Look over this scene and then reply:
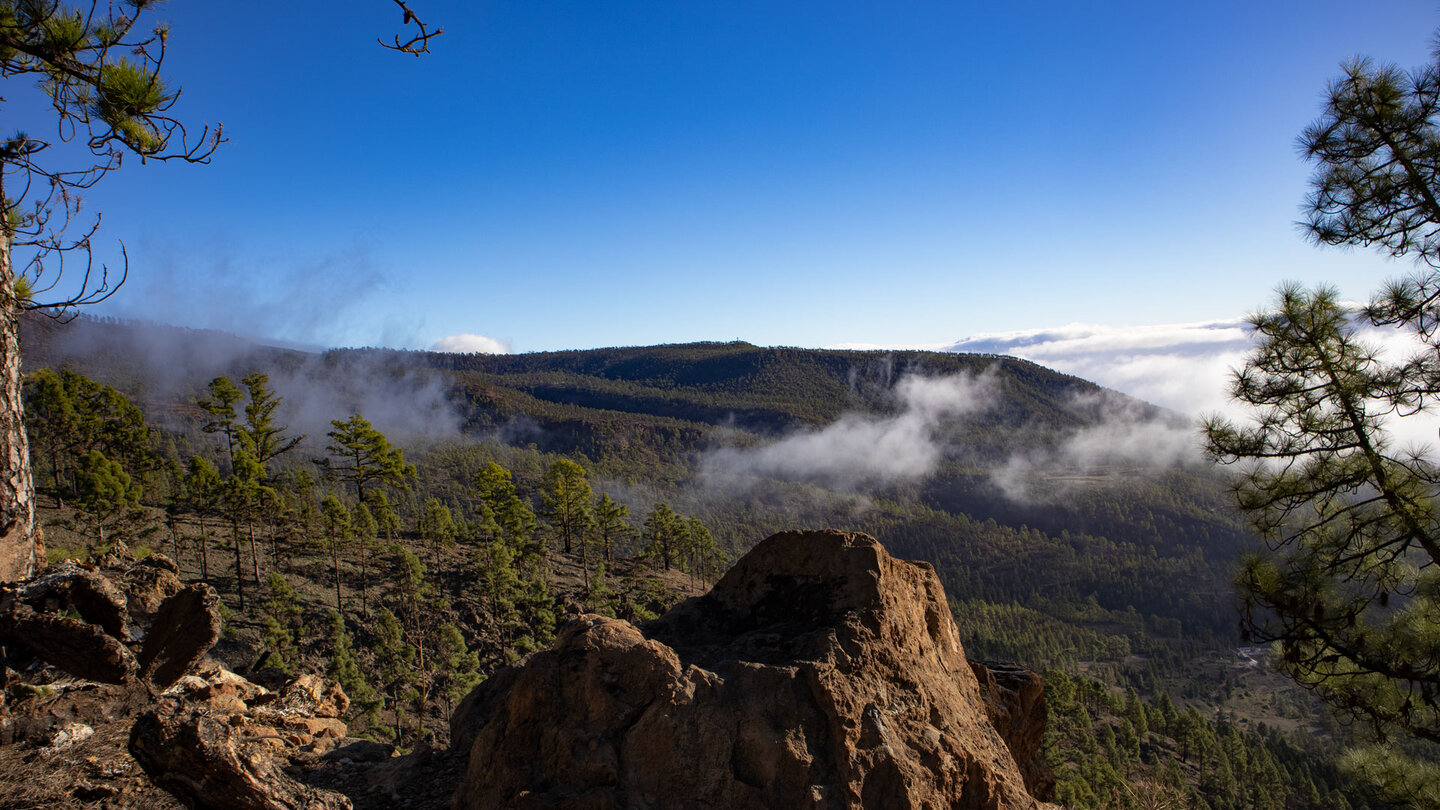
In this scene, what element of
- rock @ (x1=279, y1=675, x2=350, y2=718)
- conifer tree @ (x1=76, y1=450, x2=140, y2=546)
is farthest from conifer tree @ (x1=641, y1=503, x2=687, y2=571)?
rock @ (x1=279, y1=675, x2=350, y2=718)

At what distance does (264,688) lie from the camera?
10.6m

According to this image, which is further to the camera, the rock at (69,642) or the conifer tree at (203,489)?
the conifer tree at (203,489)

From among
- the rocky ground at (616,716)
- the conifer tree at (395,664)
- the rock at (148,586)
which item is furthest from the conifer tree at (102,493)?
the rocky ground at (616,716)

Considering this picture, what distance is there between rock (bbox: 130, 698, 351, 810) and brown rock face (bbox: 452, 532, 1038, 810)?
60.8 inches

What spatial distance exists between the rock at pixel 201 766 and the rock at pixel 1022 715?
299 inches

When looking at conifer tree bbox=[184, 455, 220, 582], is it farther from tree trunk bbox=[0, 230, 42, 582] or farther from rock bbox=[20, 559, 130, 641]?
rock bbox=[20, 559, 130, 641]

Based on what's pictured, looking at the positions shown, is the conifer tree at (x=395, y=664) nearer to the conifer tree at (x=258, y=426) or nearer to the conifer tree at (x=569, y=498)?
the conifer tree at (x=258, y=426)

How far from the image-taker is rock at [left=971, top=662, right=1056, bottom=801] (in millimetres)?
8805

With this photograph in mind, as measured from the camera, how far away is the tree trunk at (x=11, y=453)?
22.9ft

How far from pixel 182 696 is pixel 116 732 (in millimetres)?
1504

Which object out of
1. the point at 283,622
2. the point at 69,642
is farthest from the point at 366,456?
the point at 69,642

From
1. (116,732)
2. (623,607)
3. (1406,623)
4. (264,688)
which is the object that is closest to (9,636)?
(116,732)

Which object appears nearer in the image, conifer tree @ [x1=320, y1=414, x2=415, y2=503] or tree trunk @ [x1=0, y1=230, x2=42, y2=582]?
tree trunk @ [x1=0, y1=230, x2=42, y2=582]

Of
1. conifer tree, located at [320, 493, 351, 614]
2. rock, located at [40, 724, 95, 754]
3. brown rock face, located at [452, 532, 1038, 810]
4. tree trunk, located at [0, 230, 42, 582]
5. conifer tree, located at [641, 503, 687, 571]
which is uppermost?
tree trunk, located at [0, 230, 42, 582]
